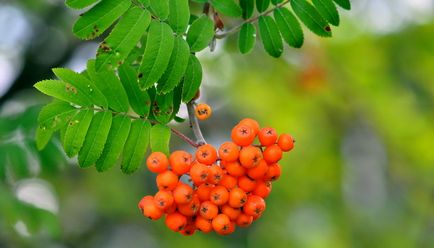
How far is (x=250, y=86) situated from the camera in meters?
9.41

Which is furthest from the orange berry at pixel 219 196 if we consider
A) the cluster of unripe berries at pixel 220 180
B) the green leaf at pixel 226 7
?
the green leaf at pixel 226 7

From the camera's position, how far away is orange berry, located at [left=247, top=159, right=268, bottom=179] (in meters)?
1.90

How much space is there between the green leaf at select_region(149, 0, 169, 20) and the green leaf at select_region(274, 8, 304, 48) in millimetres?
530

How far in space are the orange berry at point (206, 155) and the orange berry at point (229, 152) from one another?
0.11ft

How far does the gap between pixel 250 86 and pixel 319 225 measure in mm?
3596

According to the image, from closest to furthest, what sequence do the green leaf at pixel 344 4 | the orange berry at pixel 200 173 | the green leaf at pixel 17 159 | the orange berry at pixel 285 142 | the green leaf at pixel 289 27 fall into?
the orange berry at pixel 200 173 < the orange berry at pixel 285 142 < the green leaf at pixel 344 4 < the green leaf at pixel 289 27 < the green leaf at pixel 17 159

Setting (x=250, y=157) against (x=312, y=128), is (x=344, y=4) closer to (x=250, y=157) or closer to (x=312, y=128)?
(x=250, y=157)

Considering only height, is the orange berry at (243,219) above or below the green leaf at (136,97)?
below

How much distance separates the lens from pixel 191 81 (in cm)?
198

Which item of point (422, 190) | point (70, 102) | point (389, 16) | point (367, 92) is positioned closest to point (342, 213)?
point (422, 190)

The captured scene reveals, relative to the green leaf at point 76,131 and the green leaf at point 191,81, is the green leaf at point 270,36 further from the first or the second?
the green leaf at point 76,131

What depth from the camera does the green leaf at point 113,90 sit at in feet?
6.93

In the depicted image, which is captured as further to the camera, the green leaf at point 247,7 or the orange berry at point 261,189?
the green leaf at point 247,7

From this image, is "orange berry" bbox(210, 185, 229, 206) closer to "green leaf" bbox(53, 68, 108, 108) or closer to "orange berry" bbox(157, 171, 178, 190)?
"orange berry" bbox(157, 171, 178, 190)
